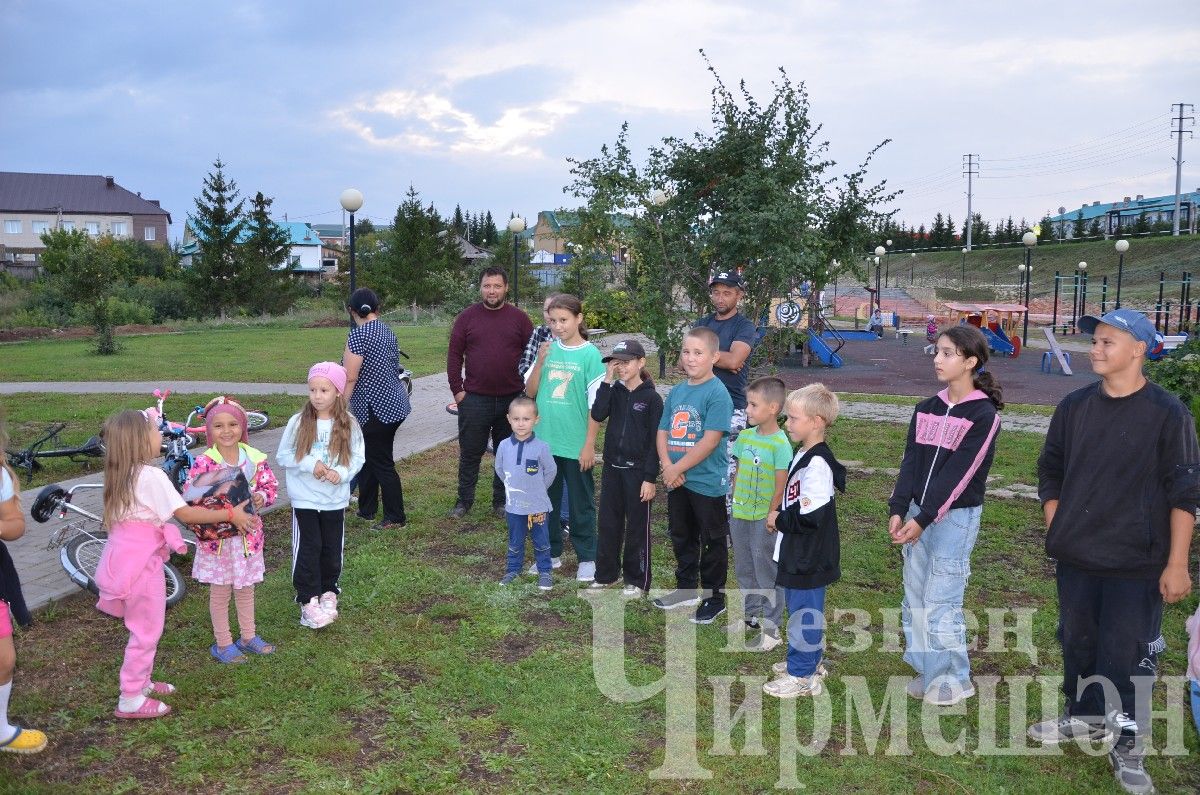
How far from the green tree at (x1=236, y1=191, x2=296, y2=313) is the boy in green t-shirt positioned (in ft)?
146

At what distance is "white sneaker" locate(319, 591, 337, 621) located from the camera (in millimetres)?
4930

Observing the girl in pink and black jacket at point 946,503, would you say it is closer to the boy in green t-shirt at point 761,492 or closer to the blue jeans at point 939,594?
the blue jeans at point 939,594

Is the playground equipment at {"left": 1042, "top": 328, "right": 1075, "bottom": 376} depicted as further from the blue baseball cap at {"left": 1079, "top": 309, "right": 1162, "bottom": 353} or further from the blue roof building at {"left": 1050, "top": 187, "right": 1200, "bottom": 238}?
the blue roof building at {"left": 1050, "top": 187, "right": 1200, "bottom": 238}

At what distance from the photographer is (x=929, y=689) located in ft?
13.3

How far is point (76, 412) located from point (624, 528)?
393 inches

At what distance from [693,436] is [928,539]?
139cm

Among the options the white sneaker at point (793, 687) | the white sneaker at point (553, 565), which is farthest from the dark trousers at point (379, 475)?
the white sneaker at point (793, 687)

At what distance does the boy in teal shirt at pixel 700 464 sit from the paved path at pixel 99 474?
150 inches

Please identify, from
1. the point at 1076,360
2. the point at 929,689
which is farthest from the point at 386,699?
the point at 1076,360

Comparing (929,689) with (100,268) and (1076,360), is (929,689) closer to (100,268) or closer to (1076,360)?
(1076,360)

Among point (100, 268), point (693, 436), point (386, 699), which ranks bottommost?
point (386, 699)

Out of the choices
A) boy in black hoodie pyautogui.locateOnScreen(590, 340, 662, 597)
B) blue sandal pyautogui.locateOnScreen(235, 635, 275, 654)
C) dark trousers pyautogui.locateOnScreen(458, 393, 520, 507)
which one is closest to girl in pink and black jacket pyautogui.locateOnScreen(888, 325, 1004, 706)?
boy in black hoodie pyautogui.locateOnScreen(590, 340, 662, 597)

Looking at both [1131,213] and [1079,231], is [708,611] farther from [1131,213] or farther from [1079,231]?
[1131,213]

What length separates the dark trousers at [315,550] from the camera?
4797 mm
